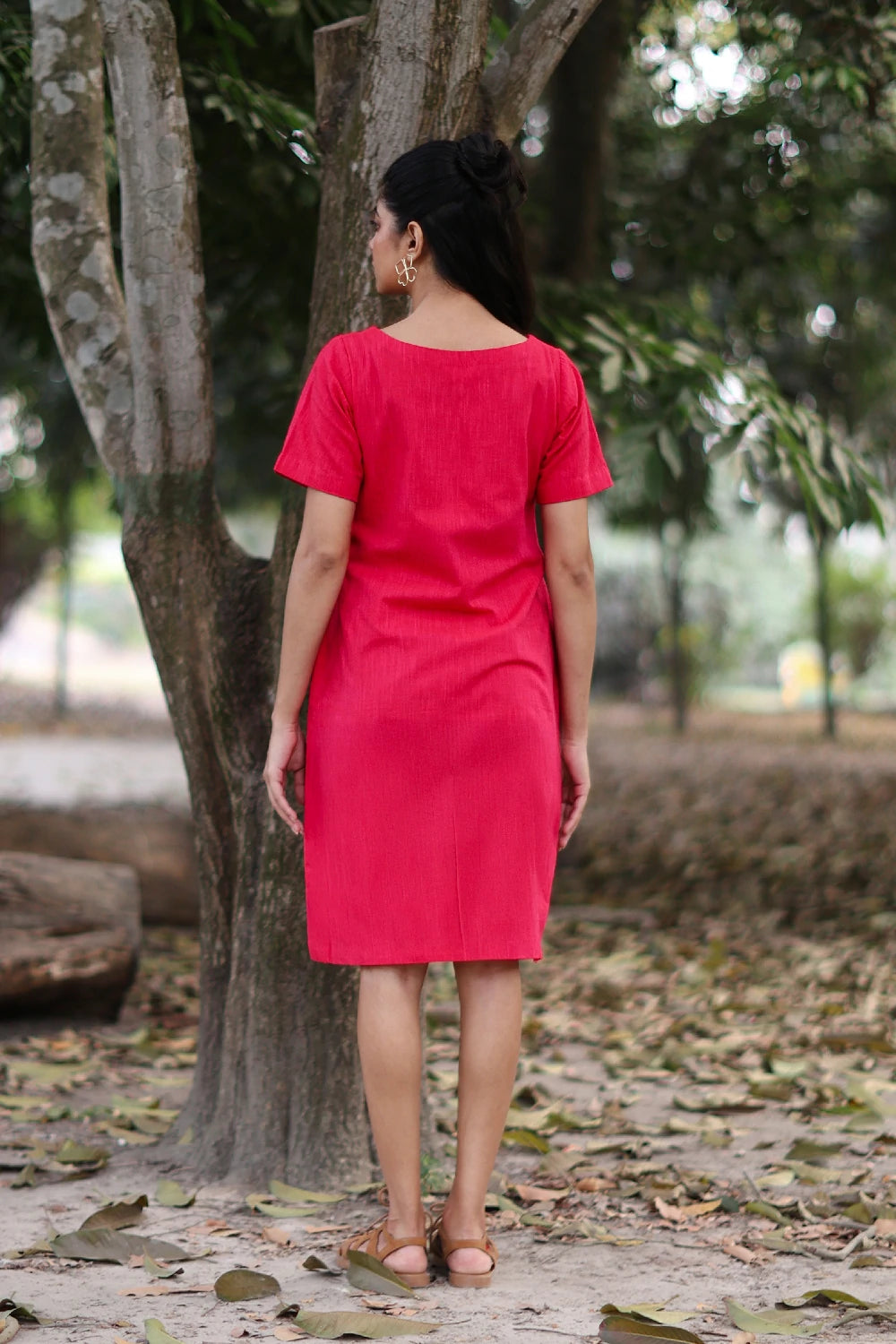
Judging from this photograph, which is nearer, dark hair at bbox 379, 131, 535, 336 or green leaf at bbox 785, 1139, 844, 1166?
dark hair at bbox 379, 131, 535, 336

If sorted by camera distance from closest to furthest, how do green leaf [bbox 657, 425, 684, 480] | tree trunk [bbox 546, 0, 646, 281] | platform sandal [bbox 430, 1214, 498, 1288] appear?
platform sandal [bbox 430, 1214, 498, 1288], green leaf [bbox 657, 425, 684, 480], tree trunk [bbox 546, 0, 646, 281]

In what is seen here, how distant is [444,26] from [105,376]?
Answer: 3.45ft

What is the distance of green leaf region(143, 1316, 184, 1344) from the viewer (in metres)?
2.12

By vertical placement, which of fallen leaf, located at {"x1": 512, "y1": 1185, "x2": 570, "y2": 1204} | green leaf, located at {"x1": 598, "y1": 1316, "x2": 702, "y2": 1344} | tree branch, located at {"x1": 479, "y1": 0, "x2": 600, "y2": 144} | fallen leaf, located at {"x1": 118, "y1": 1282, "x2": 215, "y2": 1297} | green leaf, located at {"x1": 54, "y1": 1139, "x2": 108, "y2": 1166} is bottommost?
green leaf, located at {"x1": 54, "y1": 1139, "x2": 108, "y2": 1166}

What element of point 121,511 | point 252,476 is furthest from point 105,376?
point 252,476

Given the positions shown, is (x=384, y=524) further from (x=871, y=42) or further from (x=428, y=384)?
(x=871, y=42)

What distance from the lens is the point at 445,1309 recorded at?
2311 mm

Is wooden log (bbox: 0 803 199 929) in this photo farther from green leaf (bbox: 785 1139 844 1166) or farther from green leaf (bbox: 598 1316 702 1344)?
green leaf (bbox: 598 1316 702 1344)

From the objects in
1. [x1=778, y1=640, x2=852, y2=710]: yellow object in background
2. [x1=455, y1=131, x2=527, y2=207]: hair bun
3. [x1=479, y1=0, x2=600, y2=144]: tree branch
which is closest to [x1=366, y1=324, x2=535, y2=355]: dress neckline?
[x1=455, y1=131, x2=527, y2=207]: hair bun

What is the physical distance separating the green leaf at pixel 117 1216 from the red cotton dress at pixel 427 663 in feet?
2.55

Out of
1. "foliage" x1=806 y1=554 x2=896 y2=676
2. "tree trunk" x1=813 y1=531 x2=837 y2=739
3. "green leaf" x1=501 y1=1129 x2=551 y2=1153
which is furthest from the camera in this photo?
"foliage" x1=806 y1=554 x2=896 y2=676

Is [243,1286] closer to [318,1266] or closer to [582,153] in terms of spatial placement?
[318,1266]

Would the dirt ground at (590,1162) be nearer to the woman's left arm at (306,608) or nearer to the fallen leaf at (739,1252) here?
the fallen leaf at (739,1252)

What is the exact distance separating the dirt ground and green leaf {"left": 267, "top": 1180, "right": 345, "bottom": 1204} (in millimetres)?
12
